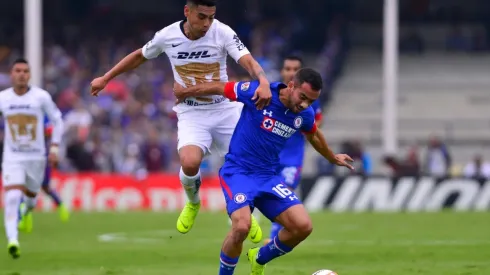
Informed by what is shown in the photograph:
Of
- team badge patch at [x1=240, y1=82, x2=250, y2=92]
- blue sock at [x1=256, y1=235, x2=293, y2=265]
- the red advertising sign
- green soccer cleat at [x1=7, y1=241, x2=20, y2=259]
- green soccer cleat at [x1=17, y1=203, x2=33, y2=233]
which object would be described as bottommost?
the red advertising sign

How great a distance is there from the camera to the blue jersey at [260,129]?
1148 cm

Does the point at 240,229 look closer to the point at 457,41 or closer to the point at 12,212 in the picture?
the point at 12,212

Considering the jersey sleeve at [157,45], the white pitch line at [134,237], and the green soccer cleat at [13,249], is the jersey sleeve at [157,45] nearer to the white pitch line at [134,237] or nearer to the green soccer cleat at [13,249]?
the green soccer cleat at [13,249]

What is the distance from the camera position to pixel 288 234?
1153 centimetres

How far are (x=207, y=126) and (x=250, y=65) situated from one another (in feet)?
4.04

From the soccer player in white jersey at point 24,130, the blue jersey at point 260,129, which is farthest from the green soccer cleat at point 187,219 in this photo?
the soccer player in white jersey at point 24,130

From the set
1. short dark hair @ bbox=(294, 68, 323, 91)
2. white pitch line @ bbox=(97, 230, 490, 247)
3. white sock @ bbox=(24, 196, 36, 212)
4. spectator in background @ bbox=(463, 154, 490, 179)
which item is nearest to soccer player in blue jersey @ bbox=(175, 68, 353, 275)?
short dark hair @ bbox=(294, 68, 323, 91)

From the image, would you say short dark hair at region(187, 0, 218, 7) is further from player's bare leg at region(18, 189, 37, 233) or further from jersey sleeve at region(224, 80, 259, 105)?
player's bare leg at region(18, 189, 37, 233)

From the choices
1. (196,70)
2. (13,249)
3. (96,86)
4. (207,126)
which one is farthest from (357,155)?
(96,86)

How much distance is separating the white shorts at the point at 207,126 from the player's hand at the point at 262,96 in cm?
164

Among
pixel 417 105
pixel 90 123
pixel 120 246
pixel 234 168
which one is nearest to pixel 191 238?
pixel 120 246

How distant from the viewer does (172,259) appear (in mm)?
15516

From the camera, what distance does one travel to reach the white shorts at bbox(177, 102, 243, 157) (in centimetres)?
1285

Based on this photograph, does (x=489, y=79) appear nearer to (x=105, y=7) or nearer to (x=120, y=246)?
(x=105, y=7)
